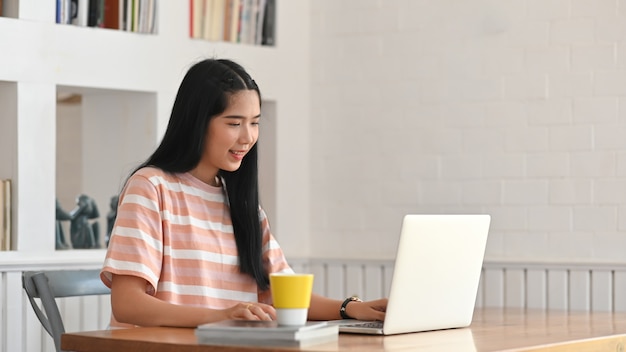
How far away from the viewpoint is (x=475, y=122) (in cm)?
407

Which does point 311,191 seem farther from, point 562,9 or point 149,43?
point 562,9

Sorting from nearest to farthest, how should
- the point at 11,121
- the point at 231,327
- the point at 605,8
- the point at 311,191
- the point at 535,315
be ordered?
the point at 231,327
the point at 535,315
the point at 11,121
the point at 605,8
the point at 311,191

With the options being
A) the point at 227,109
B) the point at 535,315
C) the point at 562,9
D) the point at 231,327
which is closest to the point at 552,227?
the point at 562,9

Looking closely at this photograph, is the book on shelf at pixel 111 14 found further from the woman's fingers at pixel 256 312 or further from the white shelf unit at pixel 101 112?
the woman's fingers at pixel 256 312

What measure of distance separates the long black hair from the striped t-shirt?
0.02m

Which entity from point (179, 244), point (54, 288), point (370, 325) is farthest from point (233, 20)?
point (370, 325)

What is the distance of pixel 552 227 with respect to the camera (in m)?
3.91

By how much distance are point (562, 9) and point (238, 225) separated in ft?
6.20

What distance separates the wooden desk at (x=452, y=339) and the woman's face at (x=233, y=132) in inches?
18.0

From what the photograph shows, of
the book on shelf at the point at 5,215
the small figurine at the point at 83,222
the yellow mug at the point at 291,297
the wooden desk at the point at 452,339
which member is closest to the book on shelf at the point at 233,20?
the small figurine at the point at 83,222

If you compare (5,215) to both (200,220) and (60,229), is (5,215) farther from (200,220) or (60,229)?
(200,220)

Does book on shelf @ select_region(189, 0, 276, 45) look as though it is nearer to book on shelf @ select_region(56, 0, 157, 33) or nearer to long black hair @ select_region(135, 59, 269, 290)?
book on shelf @ select_region(56, 0, 157, 33)

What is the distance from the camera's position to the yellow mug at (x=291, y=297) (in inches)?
73.2

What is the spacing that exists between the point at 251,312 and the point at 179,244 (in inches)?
15.3
